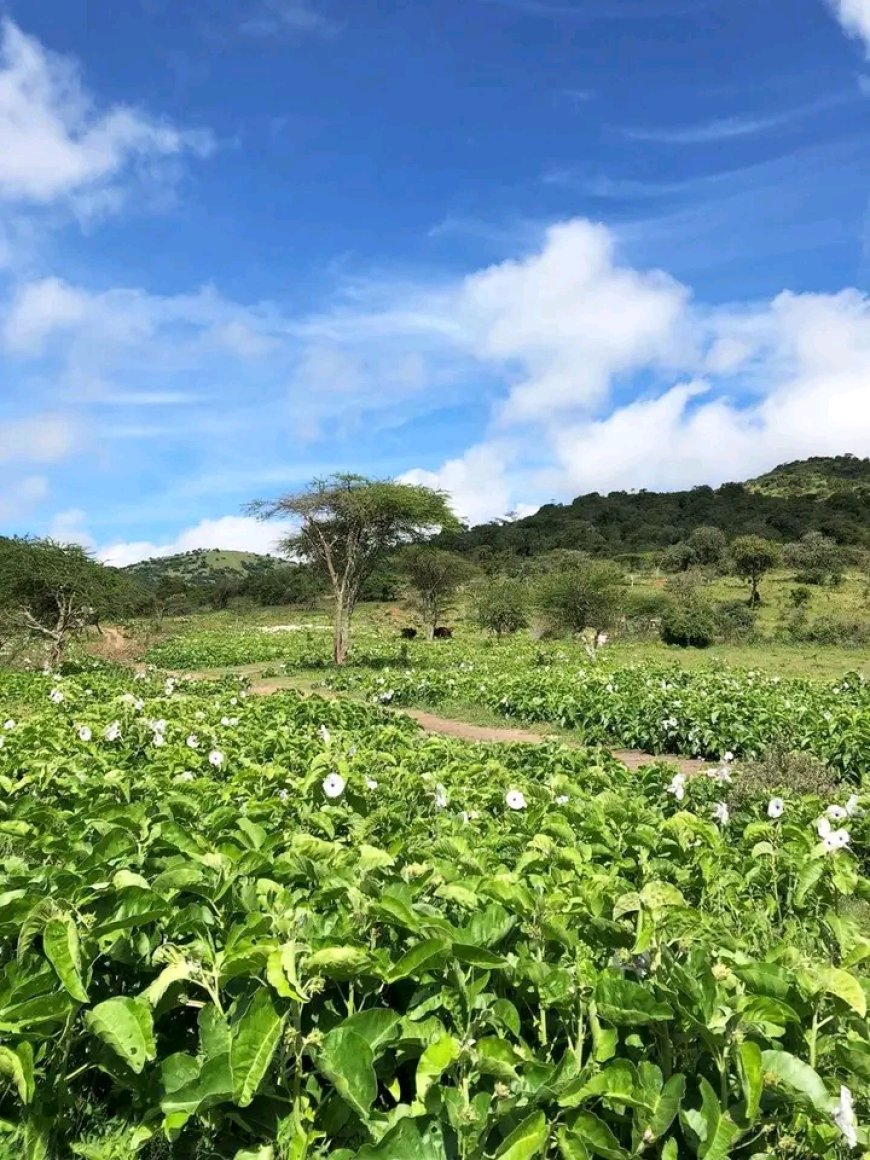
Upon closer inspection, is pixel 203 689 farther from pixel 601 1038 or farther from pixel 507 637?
pixel 507 637

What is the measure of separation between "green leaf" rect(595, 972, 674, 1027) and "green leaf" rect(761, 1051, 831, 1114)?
233 mm

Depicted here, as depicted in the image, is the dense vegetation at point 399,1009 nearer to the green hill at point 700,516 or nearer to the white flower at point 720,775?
the white flower at point 720,775

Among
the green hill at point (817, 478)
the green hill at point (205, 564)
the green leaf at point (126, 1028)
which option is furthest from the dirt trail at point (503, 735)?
the green hill at point (205, 564)

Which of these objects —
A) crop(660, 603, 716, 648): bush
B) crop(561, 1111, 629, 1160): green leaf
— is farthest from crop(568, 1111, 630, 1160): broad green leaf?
crop(660, 603, 716, 648): bush

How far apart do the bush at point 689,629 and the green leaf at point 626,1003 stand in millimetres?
27666

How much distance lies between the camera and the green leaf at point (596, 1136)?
1.85 m

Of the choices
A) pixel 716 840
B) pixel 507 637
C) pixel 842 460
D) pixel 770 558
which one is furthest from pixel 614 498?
pixel 716 840

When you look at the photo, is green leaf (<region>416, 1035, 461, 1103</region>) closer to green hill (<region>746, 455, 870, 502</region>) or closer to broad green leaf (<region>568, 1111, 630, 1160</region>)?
broad green leaf (<region>568, 1111, 630, 1160</region>)

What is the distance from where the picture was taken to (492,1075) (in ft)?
6.54

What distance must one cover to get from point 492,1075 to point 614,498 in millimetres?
124822

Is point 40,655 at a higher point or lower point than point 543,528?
lower

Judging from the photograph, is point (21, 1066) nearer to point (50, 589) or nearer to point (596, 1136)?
point (596, 1136)

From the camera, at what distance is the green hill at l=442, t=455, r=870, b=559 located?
79.7 m

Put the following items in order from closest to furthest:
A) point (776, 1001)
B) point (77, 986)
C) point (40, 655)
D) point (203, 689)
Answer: point (77, 986) → point (776, 1001) → point (203, 689) → point (40, 655)
